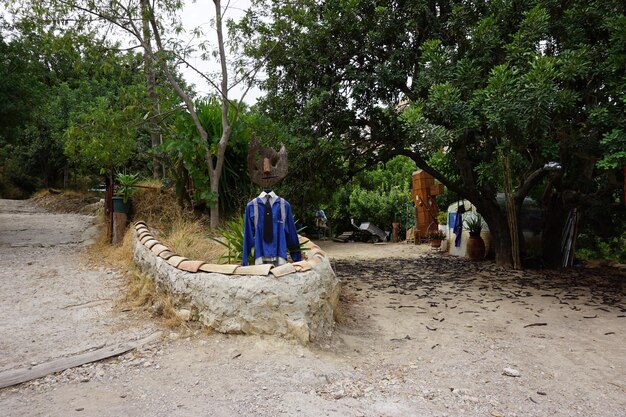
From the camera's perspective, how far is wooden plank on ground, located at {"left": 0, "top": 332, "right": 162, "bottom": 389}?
10.5 feet

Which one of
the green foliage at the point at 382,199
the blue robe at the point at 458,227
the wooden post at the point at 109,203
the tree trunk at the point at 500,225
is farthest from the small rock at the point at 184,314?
the green foliage at the point at 382,199

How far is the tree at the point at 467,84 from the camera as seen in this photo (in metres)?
5.11

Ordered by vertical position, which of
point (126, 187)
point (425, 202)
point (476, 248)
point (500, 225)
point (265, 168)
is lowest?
point (476, 248)

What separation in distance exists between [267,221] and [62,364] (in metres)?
2.15

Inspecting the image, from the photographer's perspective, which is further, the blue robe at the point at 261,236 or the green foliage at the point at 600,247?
the green foliage at the point at 600,247

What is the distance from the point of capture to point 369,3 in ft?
25.6

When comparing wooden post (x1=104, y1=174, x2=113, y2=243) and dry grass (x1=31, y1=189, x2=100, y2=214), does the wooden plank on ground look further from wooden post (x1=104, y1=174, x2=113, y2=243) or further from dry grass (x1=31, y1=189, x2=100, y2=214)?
dry grass (x1=31, y1=189, x2=100, y2=214)

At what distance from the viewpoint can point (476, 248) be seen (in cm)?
1033

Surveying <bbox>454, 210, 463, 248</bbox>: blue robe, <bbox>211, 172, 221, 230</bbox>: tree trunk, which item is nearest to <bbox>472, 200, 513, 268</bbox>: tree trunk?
<bbox>454, 210, 463, 248</bbox>: blue robe

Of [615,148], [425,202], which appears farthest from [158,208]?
[425,202]

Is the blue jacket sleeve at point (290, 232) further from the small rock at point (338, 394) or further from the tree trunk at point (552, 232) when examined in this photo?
the tree trunk at point (552, 232)

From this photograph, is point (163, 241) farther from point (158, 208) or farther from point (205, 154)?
point (158, 208)

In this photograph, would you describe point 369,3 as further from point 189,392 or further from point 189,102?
point 189,392

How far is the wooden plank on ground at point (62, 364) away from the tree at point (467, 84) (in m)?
3.99
